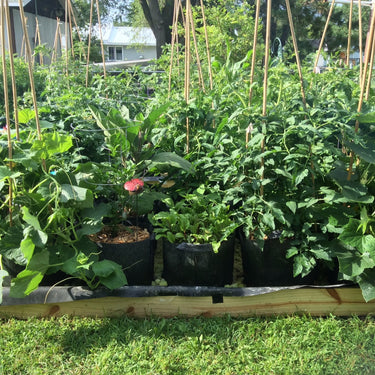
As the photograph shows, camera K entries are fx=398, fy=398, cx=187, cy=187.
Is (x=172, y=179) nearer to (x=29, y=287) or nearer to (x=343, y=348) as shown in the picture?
(x=29, y=287)

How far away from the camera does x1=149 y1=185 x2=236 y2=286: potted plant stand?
2.23m

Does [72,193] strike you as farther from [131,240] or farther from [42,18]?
[42,18]

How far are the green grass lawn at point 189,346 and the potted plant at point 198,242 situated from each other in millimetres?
266

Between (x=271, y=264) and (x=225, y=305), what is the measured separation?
0.36 metres

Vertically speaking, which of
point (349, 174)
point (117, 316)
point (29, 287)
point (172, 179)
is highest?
point (349, 174)

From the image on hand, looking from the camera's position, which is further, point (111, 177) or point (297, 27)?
point (297, 27)

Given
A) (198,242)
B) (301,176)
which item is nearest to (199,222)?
(198,242)

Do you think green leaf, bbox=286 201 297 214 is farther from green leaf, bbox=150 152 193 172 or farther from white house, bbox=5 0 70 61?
white house, bbox=5 0 70 61

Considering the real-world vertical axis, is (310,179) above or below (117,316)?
above

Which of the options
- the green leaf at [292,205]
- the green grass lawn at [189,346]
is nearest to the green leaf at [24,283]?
the green grass lawn at [189,346]

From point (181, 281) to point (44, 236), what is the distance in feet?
2.76

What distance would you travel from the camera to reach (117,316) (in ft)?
7.10

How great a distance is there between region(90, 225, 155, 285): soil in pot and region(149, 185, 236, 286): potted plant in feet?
0.36

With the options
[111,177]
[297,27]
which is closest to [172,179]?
[111,177]
